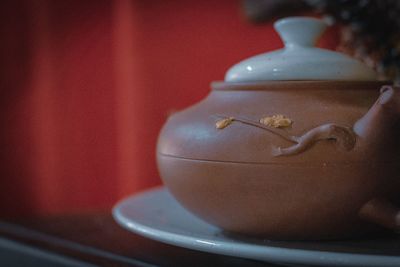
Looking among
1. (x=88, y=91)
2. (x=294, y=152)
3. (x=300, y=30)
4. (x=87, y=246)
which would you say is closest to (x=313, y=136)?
(x=294, y=152)

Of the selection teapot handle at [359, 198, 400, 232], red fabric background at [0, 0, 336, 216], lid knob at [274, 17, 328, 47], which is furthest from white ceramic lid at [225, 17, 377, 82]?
red fabric background at [0, 0, 336, 216]

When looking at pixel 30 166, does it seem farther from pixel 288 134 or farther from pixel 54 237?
pixel 288 134

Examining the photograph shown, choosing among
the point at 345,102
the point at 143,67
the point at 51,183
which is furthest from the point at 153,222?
the point at 51,183

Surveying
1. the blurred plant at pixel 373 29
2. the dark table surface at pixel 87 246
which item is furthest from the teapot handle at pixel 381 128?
the blurred plant at pixel 373 29

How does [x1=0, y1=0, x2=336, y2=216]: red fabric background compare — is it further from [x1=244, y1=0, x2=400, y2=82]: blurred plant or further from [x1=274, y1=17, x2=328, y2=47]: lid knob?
[x1=274, y1=17, x2=328, y2=47]: lid knob

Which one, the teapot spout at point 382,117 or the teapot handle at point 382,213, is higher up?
the teapot spout at point 382,117

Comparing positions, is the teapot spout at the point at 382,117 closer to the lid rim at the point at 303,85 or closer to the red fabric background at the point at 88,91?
the lid rim at the point at 303,85

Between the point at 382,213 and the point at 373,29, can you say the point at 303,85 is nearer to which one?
the point at 382,213
